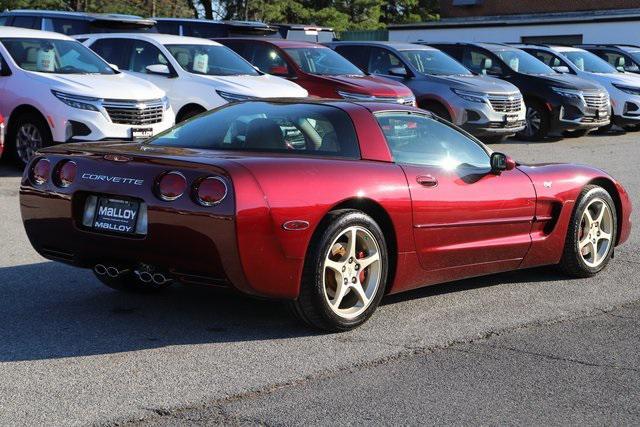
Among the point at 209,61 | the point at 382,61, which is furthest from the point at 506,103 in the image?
the point at 209,61

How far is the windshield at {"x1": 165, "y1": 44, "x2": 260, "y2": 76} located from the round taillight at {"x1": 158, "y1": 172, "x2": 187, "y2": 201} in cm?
1012

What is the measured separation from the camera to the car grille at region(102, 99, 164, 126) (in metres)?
12.9

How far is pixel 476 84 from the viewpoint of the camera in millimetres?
18969

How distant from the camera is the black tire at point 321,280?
5.82 meters

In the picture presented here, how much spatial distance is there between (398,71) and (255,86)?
4980mm

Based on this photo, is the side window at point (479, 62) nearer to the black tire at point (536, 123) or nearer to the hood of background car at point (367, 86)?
the black tire at point (536, 123)

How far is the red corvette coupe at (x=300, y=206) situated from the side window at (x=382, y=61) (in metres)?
12.7

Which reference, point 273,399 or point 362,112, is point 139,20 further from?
point 273,399

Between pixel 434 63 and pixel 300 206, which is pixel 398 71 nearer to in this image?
pixel 434 63

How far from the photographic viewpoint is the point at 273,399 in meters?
4.80

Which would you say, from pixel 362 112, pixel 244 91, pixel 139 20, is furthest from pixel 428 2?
pixel 362 112

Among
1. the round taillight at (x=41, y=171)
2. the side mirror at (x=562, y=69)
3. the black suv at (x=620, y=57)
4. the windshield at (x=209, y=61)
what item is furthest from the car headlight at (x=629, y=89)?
Answer: the round taillight at (x=41, y=171)

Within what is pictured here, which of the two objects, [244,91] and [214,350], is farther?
[244,91]

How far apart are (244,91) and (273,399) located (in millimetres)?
10476
